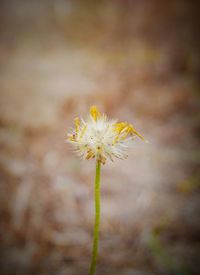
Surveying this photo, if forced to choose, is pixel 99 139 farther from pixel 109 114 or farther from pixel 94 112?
pixel 109 114

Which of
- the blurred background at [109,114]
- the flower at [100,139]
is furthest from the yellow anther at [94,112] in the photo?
the blurred background at [109,114]

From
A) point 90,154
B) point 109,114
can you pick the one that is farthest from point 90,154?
point 109,114

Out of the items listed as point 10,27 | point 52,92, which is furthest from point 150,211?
point 10,27

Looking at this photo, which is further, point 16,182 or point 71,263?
point 16,182

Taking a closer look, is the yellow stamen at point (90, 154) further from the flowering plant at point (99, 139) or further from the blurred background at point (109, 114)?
the blurred background at point (109, 114)

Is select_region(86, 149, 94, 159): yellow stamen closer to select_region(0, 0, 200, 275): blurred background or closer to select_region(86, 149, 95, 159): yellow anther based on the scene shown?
select_region(86, 149, 95, 159): yellow anther

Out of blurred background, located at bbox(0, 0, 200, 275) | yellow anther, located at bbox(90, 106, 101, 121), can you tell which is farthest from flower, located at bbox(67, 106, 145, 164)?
blurred background, located at bbox(0, 0, 200, 275)

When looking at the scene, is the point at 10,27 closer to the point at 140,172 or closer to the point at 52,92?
the point at 52,92
